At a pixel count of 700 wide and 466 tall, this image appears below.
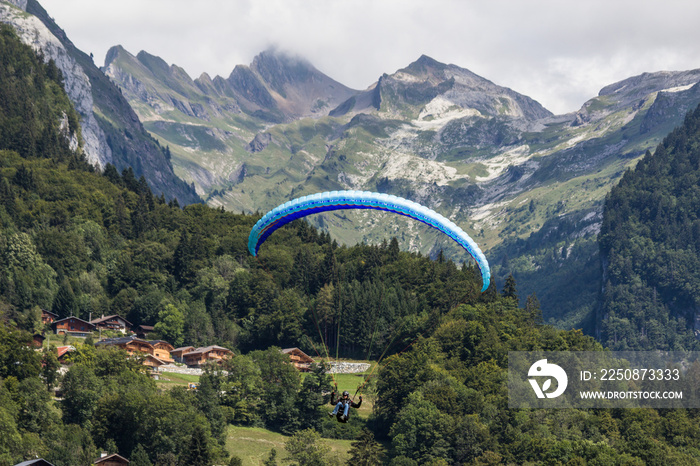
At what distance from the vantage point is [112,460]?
8100 centimetres

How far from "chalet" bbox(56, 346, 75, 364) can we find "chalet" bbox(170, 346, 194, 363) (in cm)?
1875

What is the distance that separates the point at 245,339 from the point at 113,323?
20361 mm

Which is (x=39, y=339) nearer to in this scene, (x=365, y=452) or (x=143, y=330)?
(x=143, y=330)

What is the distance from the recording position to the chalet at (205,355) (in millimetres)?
123125

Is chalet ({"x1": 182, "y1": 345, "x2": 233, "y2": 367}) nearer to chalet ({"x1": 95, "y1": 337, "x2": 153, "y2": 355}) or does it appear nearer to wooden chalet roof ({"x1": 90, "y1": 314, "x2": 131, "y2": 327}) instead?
chalet ({"x1": 95, "y1": 337, "x2": 153, "y2": 355})

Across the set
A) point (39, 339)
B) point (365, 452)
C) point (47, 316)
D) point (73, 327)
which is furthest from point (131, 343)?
point (365, 452)

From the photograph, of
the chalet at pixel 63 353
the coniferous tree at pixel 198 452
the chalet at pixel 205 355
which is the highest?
the chalet at pixel 205 355

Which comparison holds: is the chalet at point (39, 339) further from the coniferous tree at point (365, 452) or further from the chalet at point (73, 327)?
the coniferous tree at point (365, 452)

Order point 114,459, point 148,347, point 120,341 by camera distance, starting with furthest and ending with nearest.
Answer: point 148,347
point 120,341
point 114,459

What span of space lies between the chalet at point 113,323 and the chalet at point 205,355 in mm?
15740

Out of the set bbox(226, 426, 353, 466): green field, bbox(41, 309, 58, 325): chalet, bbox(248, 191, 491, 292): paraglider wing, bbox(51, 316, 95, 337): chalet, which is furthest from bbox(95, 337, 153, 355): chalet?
bbox(248, 191, 491, 292): paraglider wing

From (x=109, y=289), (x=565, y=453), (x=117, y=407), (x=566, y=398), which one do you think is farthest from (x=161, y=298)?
(x=565, y=453)

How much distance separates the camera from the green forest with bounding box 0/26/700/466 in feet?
288

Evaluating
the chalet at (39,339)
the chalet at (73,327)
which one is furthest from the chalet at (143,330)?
the chalet at (39,339)
